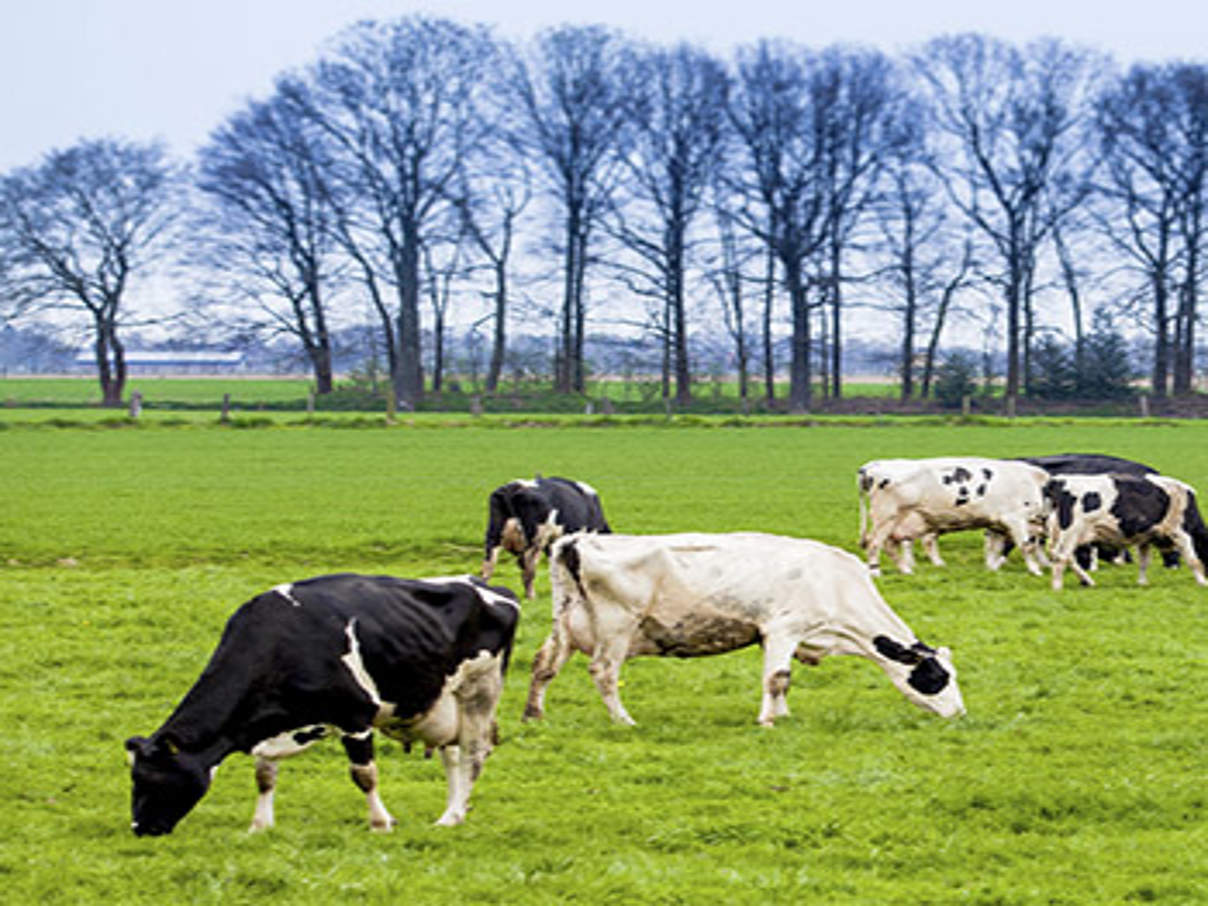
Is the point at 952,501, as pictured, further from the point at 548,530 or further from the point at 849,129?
the point at 849,129

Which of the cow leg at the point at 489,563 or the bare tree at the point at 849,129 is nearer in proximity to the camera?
the cow leg at the point at 489,563

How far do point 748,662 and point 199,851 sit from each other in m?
6.87

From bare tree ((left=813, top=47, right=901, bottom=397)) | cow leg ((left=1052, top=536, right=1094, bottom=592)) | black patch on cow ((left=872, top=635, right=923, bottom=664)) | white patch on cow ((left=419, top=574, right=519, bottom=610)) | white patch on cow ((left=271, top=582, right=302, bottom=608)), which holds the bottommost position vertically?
cow leg ((left=1052, top=536, right=1094, bottom=592))

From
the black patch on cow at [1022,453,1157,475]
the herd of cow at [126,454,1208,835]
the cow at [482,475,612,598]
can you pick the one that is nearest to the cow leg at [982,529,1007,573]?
the herd of cow at [126,454,1208,835]

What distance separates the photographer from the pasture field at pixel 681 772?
25.8ft

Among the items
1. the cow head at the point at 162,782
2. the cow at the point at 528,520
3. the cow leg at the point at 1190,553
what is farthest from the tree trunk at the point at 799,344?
the cow head at the point at 162,782

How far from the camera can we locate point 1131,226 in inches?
3120

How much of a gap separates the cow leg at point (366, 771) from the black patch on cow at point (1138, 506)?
1296 cm

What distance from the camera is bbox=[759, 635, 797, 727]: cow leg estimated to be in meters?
11.4

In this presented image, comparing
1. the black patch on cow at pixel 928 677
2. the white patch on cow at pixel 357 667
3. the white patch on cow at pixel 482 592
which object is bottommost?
the black patch on cow at pixel 928 677

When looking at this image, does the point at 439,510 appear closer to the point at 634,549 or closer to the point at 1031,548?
the point at 1031,548

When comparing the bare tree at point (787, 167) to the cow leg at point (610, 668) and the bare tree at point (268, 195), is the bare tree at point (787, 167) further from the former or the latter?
the cow leg at point (610, 668)

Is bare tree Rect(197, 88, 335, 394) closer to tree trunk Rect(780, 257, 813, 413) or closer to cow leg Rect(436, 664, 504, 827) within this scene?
tree trunk Rect(780, 257, 813, 413)

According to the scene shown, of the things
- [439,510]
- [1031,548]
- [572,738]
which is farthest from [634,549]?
[439,510]
